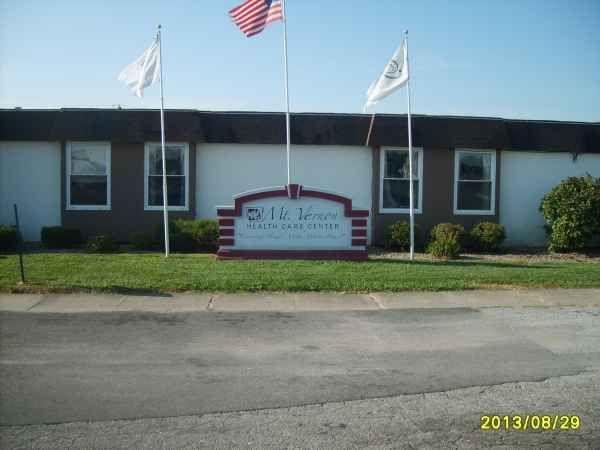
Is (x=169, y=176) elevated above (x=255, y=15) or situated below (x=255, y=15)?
below

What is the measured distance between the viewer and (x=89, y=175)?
58.7 ft

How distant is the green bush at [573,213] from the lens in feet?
52.6

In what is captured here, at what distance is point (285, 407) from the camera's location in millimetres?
5555

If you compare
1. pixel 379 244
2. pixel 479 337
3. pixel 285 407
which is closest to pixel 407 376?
pixel 285 407

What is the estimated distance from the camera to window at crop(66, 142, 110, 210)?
1781 cm

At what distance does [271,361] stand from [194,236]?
9156mm

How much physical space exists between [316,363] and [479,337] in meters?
2.46

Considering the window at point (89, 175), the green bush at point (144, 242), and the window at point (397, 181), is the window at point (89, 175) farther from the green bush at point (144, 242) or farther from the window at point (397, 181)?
the window at point (397, 181)

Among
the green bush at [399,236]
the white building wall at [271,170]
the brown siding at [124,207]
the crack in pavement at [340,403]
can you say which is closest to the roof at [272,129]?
the white building wall at [271,170]

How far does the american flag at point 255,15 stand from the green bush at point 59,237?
708 centimetres

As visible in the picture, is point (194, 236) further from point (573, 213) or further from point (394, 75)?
point (573, 213)
